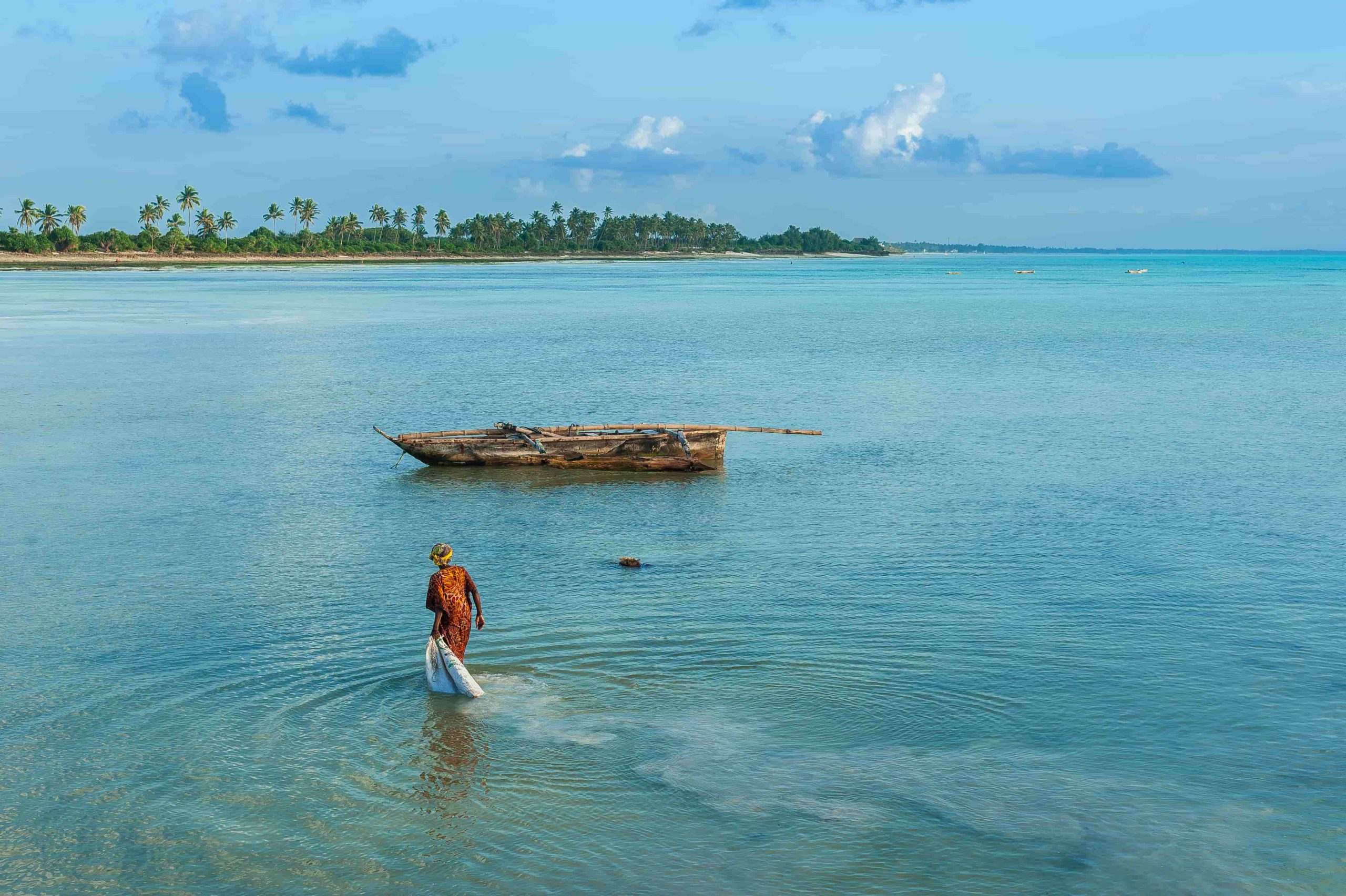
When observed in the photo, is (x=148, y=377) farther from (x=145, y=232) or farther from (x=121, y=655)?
(x=145, y=232)

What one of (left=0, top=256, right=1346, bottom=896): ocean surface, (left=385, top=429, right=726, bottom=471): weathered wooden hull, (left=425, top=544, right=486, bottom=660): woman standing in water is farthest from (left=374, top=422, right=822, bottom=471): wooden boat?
(left=425, top=544, right=486, bottom=660): woman standing in water

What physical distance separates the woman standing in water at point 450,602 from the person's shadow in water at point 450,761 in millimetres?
667

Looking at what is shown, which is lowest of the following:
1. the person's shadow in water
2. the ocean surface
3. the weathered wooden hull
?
the person's shadow in water

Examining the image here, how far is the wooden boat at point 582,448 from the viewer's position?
25.5 meters

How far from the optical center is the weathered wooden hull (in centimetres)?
2545

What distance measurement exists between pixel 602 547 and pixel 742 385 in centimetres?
2343

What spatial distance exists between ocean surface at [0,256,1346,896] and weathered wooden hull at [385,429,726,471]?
0.46m

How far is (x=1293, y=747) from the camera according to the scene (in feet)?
37.4

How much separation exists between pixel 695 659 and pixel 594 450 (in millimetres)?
12073

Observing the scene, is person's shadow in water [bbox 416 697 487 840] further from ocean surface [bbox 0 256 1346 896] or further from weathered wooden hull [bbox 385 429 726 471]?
weathered wooden hull [bbox 385 429 726 471]

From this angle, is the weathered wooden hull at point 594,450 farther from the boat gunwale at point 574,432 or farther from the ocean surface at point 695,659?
the ocean surface at point 695,659

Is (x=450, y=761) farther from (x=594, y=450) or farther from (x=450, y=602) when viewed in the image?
(x=594, y=450)

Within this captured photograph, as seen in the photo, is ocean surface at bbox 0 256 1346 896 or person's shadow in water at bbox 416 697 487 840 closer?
ocean surface at bbox 0 256 1346 896

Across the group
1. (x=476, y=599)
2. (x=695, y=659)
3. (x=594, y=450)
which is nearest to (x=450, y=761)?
(x=476, y=599)
